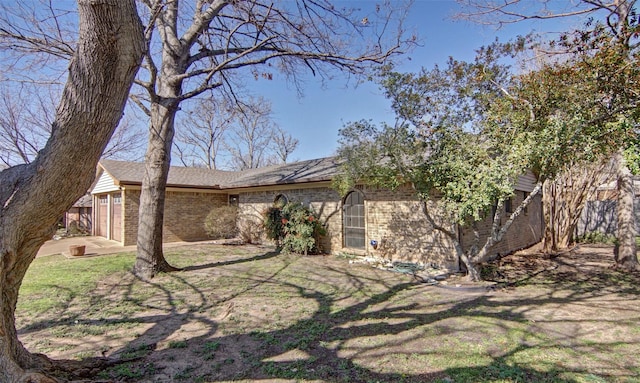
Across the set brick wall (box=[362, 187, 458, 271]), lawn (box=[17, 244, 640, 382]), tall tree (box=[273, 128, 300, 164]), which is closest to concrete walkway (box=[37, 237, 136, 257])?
lawn (box=[17, 244, 640, 382])

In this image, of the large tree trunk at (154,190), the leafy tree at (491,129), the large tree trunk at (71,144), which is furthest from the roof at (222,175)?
the large tree trunk at (71,144)

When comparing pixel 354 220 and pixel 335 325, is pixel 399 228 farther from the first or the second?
pixel 335 325

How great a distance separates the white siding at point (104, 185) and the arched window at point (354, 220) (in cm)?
1071

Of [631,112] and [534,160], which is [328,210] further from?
[631,112]

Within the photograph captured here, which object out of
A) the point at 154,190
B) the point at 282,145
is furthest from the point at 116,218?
the point at 282,145

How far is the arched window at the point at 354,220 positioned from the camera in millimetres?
11078

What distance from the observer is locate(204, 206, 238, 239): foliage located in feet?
48.7

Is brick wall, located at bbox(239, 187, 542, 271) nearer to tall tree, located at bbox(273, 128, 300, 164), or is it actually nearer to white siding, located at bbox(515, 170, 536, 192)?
white siding, located at bbox(515, 170, 536, 192)

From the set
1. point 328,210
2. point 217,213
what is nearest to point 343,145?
point 328,210

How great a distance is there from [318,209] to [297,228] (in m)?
1.19

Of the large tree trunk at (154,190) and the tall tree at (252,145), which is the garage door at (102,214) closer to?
the large tree trunk at (154,190)

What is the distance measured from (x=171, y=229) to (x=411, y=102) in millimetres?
12817

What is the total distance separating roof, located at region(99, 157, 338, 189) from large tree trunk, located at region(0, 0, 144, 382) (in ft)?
27.1

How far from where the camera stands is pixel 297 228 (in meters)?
11.6
